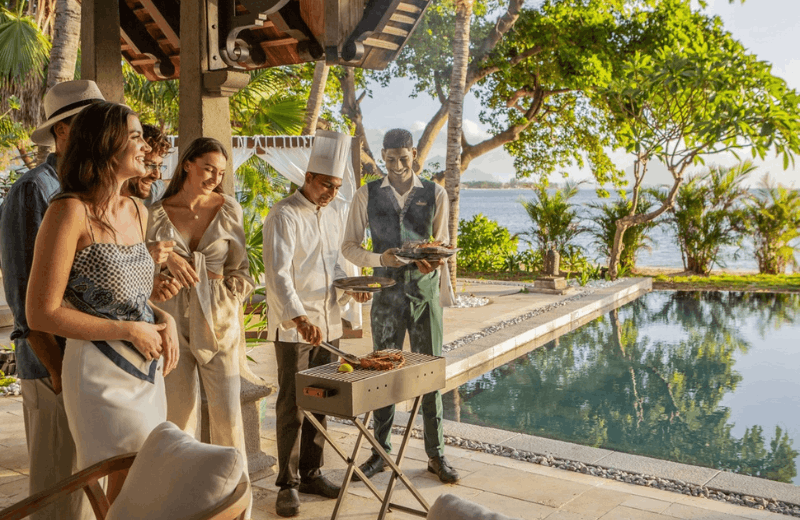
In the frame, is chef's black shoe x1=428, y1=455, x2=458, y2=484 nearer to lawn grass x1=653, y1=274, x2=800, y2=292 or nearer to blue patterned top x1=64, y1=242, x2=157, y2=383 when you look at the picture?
blue patterned top x1=64, y1=242, x2=157, y2=383

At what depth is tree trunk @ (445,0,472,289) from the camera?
1102 cm

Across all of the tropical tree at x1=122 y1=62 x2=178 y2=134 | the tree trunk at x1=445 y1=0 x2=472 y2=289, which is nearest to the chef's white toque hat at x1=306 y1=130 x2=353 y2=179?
the tree trunk at x1=445 y1=0 x2=472 y2=289

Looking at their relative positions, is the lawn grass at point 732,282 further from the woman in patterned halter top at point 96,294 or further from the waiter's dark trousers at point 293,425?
the woman in patterned halter top at point 96,294

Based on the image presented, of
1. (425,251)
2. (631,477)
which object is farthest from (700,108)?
(425,251)

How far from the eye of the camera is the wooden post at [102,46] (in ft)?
13.3

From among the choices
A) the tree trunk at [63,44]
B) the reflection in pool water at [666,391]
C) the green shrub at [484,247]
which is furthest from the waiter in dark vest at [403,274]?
the green shrub at [484,247]

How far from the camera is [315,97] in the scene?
11633 mm

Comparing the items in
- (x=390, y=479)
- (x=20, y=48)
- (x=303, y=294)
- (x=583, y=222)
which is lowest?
(x=390, y=479)

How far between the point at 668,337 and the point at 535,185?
6.89 m

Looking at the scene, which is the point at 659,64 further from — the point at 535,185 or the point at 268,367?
the point at 268,367

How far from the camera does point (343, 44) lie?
131 inches

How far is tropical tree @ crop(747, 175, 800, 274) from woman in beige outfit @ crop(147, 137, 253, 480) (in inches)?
548

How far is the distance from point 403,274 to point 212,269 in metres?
1.15

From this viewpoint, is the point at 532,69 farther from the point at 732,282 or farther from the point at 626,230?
the point at 732,282
